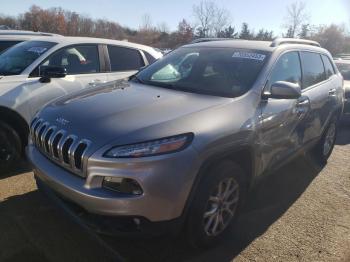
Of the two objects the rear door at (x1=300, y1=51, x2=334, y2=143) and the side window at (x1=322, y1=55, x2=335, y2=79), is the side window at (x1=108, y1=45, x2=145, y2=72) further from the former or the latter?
the side window at (x1=322, y1=55, x2=335, y2=79)

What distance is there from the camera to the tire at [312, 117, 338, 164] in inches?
216

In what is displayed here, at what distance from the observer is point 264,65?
375 centimetres

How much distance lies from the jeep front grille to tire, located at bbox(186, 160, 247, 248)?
904 mm

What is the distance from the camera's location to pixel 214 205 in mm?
3117

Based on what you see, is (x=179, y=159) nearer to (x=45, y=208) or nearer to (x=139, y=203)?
(x=139, y=203)

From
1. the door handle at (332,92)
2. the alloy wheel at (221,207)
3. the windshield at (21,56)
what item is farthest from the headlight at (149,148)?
the door handle at (332,92)

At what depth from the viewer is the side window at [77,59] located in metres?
5.20

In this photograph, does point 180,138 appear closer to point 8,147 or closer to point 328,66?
→ point 8,147

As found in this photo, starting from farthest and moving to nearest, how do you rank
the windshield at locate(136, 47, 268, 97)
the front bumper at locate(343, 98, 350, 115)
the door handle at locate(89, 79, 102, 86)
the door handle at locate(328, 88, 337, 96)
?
1. the front bumper at locate(343, 98, 350, 115)
2. the door handle at locate(89, 79, 102, 86)
3. the door handle at locate(328, 88, 337, 96)
4. the windshield at locate(136, 47, 268, 97)

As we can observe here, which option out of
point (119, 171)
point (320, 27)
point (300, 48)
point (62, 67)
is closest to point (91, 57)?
point (62, 67)

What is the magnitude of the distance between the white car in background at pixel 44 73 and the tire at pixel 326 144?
311 centimetres

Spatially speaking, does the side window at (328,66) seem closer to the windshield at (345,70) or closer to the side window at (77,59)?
the side window at (77,59)

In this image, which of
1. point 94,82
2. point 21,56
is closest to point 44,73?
point 21,56

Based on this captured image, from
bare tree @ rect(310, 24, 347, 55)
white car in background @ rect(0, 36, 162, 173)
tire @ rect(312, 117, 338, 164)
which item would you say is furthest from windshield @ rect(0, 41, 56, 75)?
bare tree @ rect(310, 24, 347, 55)
